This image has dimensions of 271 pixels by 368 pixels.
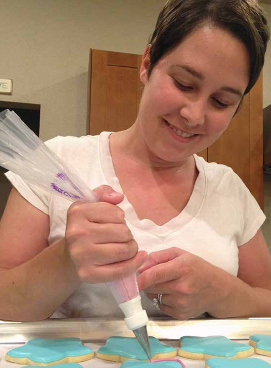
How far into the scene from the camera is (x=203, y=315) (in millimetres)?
755

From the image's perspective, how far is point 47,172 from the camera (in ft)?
1.59

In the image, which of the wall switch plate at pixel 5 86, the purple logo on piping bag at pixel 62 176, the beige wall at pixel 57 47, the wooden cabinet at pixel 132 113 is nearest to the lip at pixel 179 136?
the purple logo on piping bag at pixel 62 176

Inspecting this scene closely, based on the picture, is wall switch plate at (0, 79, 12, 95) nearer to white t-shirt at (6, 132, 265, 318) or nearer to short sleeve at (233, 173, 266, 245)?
white t-shirt at (6, 132, 265, 318)

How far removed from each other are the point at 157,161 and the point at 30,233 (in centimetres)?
34

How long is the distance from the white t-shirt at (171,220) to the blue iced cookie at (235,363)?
26 centimetres

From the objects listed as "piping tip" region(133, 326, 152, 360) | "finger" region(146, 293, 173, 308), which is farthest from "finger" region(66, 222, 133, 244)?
"finger" region(146, 293, 173, 308)

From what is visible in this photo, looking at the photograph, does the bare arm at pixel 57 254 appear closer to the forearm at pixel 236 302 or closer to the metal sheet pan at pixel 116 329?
the metal sheet pan at pixel 116 329

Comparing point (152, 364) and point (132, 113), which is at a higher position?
point (132, 113)

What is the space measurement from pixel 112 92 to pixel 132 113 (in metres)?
0.15

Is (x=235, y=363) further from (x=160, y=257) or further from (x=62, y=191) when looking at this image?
(x=62, y=191)

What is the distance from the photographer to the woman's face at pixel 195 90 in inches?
27.6

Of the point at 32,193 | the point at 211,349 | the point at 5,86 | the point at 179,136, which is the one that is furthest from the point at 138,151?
the point at 5,86

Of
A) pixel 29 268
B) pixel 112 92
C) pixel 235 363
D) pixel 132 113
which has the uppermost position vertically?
pixel 112 92

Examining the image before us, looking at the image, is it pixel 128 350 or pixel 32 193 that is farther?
pixel 32 193
